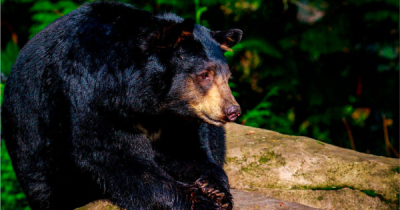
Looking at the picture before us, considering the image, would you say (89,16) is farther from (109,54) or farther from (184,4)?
(184,4)

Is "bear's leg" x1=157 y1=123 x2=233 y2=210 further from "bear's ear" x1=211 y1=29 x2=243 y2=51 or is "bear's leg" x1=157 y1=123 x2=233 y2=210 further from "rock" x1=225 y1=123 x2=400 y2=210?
"bear's ear" x1=211 y1=29 x2=243 y2=51

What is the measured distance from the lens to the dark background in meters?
6.59

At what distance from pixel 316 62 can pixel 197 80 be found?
4138 millimetres

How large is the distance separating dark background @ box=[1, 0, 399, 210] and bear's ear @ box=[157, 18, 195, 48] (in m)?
3.05

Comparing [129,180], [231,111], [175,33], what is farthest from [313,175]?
[175,33]

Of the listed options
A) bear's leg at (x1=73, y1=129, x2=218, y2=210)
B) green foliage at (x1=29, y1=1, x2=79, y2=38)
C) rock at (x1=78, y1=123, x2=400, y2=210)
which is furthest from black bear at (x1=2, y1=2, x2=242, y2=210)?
green foliage at (x1=29, y1=1, x2=79, y2=38)

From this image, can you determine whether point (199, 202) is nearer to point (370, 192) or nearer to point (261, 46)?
point (370, 192)

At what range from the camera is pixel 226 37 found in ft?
12.4

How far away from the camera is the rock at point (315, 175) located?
13.3 ft

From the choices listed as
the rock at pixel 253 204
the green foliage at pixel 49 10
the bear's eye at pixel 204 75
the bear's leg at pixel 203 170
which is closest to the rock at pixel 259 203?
the rock at pixel 253 204

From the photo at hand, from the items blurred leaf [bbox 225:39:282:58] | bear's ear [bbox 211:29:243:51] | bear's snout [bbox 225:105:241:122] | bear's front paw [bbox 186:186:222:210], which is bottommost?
bear's front paw [bbox 186:186:222:210]

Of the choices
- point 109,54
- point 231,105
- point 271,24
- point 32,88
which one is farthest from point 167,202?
point 271,24

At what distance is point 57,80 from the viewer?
3.50 metres

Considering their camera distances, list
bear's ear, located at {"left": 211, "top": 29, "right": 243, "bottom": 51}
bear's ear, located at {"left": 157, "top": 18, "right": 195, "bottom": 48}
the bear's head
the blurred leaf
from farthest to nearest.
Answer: the blurred leaf, bear's ear, located at {"left": 211, "top": 29, "right": 243, "bottom": 51}, the bear's head, bear's ear, located at {"left": 157, "top": 18, "right": 195, "bottom": 48}
